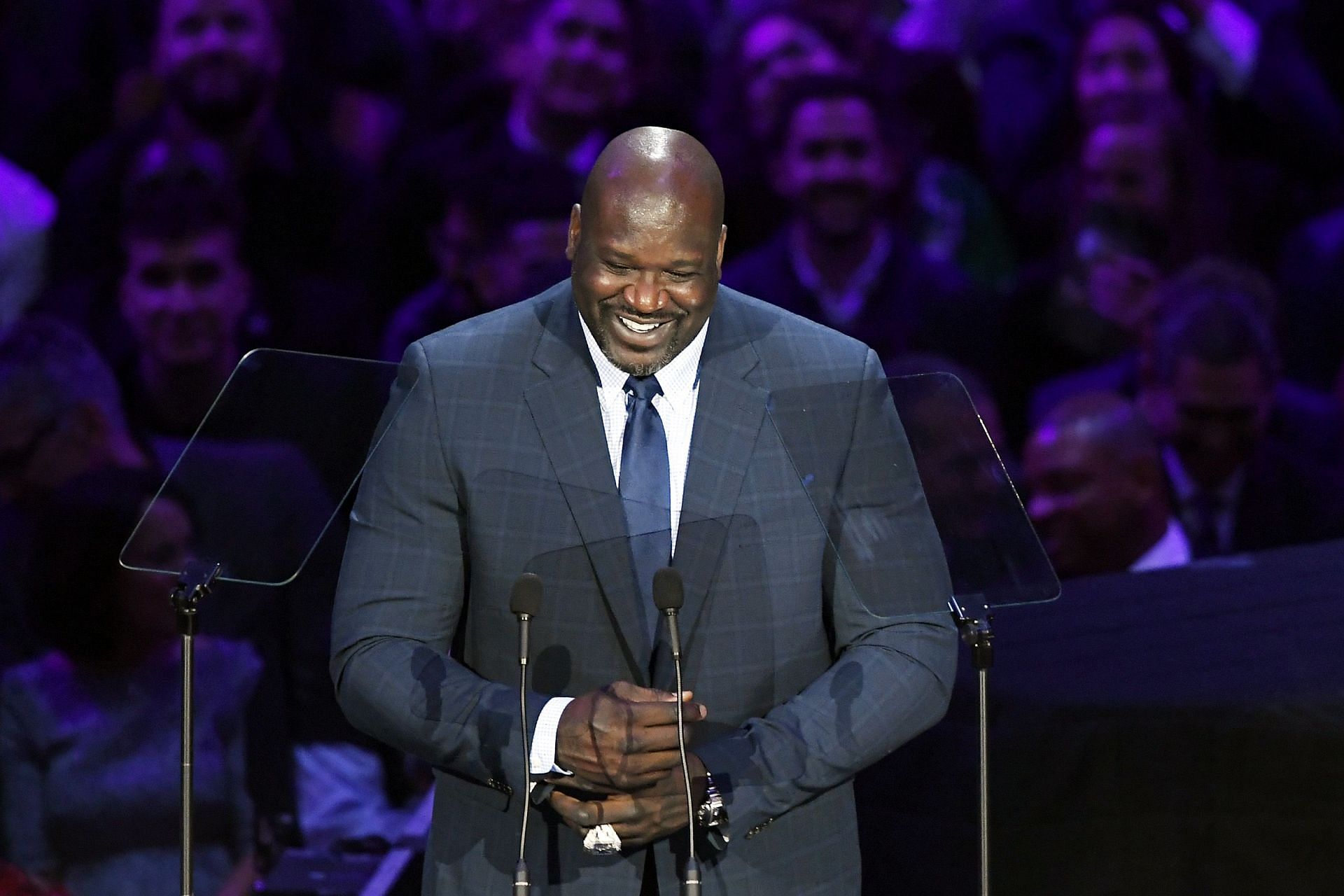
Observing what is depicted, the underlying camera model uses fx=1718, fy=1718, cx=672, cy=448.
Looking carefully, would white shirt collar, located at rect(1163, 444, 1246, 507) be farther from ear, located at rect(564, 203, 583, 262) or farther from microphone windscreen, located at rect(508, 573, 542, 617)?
microphone windscreen, located at rect(508, 573, 542, 617)

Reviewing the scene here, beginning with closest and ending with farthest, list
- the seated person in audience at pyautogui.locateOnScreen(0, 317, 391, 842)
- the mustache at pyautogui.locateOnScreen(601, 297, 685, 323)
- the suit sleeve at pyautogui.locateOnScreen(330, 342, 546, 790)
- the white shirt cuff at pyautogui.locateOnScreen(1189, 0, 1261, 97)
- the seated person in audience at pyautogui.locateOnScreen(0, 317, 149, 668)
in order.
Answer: the suit sleeve at pyautogui.locateOnScreen(330, 342, 546, 790)
the mustache at pyautogui.locateOnScreen(601, 297, 685, 323)
the seated person in audience at pyautogui.locateOnScreen(0, 317, 391, 842)
the seated person in audience at pyautogui.locateOnScreen(0, 317, 149, 668)
the white shirt cuff at pyautogui.locateOnScreen(1189, 0, 1261, 97)

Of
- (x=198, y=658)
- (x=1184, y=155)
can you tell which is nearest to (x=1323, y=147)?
(x=1184, y=155)

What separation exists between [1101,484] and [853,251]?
89cm

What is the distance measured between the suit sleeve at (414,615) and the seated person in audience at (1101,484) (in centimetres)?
265

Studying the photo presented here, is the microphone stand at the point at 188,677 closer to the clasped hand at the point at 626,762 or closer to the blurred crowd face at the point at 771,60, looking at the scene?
the clasped hand at the point at 626,762

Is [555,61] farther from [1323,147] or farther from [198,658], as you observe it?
[1323,147]

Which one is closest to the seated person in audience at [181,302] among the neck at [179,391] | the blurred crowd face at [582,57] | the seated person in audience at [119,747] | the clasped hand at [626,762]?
the neck at [179,391]

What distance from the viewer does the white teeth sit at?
201 centimetres

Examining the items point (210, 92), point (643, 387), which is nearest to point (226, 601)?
point (210, 92)

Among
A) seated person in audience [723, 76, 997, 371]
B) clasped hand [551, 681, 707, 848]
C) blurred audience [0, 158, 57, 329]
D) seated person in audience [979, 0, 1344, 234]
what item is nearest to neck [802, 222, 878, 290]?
seated person in audience [723, 76, 997, 371]

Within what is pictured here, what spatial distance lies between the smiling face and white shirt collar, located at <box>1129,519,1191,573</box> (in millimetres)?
2648

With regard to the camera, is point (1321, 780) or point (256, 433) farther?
point (1321, 780)

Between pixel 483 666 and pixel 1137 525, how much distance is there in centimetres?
281

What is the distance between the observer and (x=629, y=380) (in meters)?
2.06
